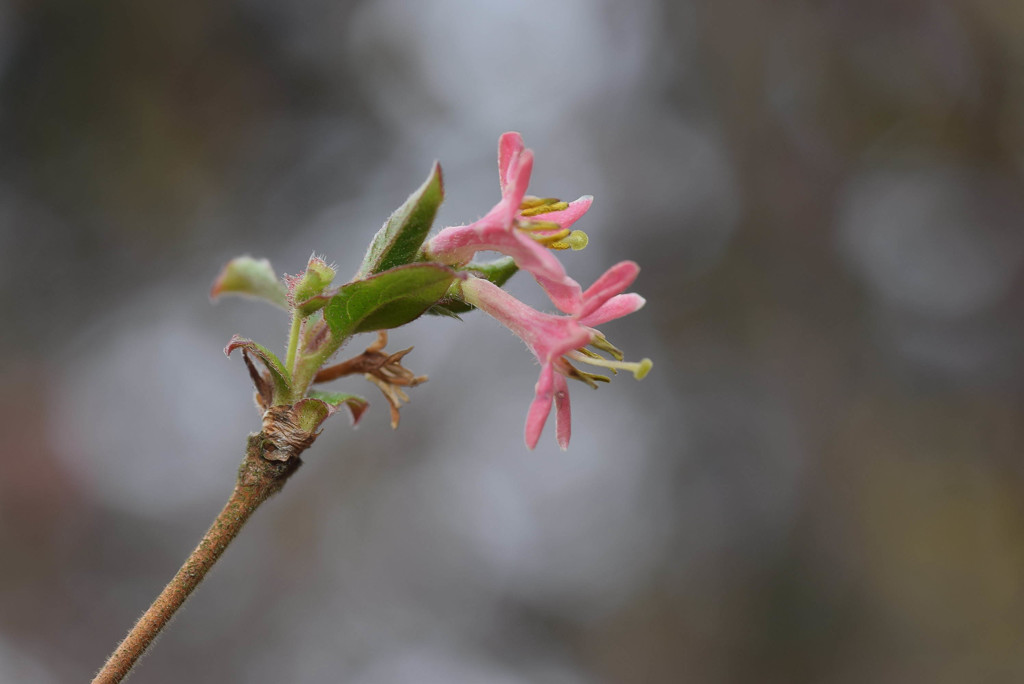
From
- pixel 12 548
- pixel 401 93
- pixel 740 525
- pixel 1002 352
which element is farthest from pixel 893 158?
pixel 12 548

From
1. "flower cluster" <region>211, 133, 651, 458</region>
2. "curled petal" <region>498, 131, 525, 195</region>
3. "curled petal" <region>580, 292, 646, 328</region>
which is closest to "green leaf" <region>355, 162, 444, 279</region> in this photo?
"flower cluster" <region>211, 133, 651, 458</region>

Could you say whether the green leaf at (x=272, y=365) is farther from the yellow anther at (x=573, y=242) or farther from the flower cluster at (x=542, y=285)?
the yellow anther at (x=573, y=242)

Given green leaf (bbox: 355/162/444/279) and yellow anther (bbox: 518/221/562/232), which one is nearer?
green leaf (bbox: 355/162/444/279)

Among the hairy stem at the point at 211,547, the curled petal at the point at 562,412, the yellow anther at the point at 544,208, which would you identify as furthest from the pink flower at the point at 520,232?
the hairy stem at the point at 211,547

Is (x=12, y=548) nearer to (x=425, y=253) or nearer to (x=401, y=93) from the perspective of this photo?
(x=401, y=93)

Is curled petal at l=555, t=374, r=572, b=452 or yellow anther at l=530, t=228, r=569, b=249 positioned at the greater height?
yellow anther at l=530, t=228, r=569, b=249

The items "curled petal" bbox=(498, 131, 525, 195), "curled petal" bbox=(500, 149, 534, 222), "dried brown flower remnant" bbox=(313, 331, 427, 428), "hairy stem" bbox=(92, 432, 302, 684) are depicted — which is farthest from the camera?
"dried brown flower remnant" bbox=(313, 331, 427, 428)

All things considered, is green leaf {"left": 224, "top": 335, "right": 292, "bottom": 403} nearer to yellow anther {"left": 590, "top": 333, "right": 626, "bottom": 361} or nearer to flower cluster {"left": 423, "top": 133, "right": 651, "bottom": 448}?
flower cluster {"left": 423, "top": 133, "right": 651, "bottom": 448}
